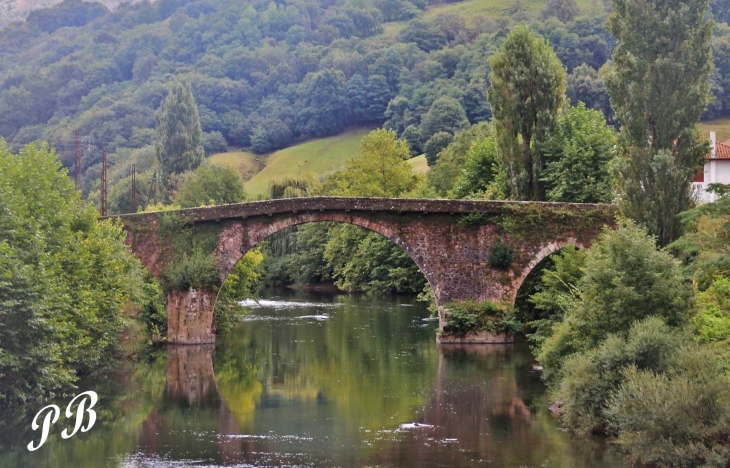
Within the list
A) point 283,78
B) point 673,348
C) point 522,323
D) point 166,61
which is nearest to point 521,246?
point 522,323

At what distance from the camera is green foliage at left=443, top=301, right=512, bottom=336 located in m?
46.7

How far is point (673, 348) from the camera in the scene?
27.9 m

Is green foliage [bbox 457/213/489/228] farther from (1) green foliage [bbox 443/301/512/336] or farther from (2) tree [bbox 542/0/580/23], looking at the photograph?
(2) tree [bbox 542/0/580/23]

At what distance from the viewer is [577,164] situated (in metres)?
50.6

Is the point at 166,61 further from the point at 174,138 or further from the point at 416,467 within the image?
the point at 416,467

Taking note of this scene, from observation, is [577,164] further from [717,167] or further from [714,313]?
[714,313]

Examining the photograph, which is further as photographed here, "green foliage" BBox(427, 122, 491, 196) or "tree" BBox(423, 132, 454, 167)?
"tree" BBox(423, 132, 454, 167)

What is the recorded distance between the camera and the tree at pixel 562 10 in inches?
5886

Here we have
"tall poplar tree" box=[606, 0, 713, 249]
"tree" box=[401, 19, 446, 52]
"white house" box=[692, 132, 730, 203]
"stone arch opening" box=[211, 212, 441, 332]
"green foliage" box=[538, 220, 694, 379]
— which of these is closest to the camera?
"green foliage" box=[538, 220, 694, 379]

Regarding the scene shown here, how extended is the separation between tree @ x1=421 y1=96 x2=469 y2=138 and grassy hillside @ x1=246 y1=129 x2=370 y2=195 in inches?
379

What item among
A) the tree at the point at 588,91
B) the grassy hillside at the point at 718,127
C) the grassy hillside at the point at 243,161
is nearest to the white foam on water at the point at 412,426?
the grassy hillside at the point at 718,127

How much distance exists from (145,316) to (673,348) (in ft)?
82.3

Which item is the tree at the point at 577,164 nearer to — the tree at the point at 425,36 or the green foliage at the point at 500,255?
the green foliage at the point at 500,255

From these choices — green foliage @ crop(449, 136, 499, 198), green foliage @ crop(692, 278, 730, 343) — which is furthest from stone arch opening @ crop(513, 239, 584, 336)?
green foliage @ crop(692, 278, 730, 343)
